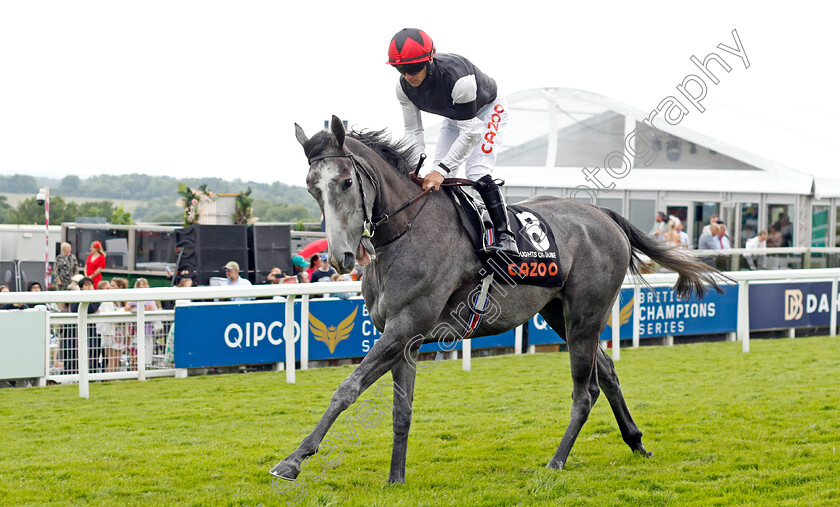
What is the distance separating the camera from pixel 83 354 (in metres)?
7.19

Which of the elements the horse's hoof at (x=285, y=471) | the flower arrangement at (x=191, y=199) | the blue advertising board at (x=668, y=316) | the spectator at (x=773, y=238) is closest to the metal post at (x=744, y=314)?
the blue advertising board at (x=668, y=316)

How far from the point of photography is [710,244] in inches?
545

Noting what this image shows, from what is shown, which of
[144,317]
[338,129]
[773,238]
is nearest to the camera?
[338,129]

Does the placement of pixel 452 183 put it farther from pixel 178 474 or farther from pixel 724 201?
pixel 724 201

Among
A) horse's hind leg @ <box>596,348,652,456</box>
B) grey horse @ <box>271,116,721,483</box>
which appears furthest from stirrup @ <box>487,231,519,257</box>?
horse's hind leg @ <box>596,348,652,456</box>

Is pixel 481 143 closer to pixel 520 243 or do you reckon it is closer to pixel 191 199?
pixel 520 243

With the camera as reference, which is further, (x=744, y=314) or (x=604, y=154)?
(x=604, y=154)

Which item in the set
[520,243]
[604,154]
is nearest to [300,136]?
[520,243]

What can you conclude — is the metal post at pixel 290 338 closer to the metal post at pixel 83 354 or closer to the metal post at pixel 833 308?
the metal post at pixel 83 354

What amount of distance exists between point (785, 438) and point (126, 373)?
5833 millimetres

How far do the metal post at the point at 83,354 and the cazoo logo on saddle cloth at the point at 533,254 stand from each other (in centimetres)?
415

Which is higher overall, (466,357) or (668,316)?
(668,316)

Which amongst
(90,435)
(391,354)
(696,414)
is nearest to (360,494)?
(391,354)

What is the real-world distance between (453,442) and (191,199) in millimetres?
13415
